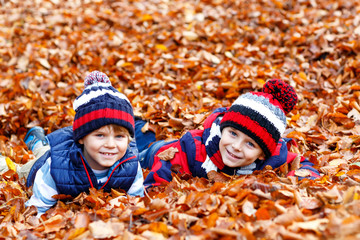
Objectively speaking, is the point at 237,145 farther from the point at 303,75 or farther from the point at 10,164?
the point at 303,75

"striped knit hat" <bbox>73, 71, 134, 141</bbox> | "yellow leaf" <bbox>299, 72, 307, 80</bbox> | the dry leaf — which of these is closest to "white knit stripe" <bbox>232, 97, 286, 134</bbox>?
the dry leaf

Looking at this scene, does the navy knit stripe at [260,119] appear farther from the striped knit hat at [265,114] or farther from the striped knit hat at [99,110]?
the striped knit hat at [99,110]

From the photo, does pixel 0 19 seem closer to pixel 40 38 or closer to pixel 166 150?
pixel 40 38

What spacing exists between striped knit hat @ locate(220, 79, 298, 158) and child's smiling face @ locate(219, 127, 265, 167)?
0.05 metres

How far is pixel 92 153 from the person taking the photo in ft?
9.46

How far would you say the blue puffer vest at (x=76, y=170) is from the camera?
2.87 meters

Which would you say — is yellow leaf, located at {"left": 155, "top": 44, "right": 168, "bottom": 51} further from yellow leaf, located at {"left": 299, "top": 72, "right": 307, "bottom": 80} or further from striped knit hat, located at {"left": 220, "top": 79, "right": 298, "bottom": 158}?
striped knit hat, located at {"left": 220, "top": 79, "right": 298, "bottom": 158}

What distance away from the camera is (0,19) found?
7.38 metres

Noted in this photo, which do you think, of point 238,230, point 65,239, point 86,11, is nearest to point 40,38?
point 86,11

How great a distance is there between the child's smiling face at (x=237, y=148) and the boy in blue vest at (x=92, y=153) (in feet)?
2.59

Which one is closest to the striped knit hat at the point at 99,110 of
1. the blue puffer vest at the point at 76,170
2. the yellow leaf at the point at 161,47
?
the blue puffer vest at the point at 76,170

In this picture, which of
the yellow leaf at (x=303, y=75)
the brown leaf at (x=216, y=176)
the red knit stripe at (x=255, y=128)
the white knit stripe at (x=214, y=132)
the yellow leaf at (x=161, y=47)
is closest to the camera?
the red knit stripe at (x=255, y=128)

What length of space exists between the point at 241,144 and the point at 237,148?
55 mm

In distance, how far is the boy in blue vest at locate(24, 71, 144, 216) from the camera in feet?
9.24
